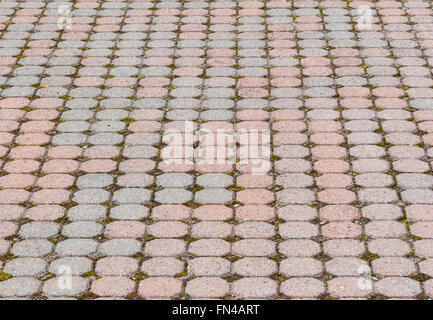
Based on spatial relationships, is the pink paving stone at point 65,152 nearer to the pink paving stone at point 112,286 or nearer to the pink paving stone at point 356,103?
the pink paving stone at point 112,286

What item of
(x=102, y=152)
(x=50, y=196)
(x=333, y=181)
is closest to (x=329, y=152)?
(x=333, y=181)

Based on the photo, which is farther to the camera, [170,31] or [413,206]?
[170,31]

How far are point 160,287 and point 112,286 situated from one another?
0.28m

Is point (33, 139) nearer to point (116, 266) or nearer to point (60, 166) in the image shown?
point (60, 166)

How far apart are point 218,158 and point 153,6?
3309 millimetres

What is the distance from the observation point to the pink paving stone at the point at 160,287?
4.65 meters

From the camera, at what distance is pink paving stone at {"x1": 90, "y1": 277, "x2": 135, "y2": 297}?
4664mm

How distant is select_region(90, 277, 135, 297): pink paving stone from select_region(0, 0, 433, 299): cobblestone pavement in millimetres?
12

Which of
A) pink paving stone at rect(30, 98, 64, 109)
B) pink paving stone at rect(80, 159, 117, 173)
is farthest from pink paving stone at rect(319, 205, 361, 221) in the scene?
pink paving stone at rect(30, 98, 64, 109)

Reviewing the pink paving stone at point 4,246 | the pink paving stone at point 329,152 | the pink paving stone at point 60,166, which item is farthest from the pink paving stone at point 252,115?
the pink paving stone at point 4,246

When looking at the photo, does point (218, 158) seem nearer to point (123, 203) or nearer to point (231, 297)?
point (123, 203)

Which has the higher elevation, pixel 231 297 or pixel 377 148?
pixel 377 148

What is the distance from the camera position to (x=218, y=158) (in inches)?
236
